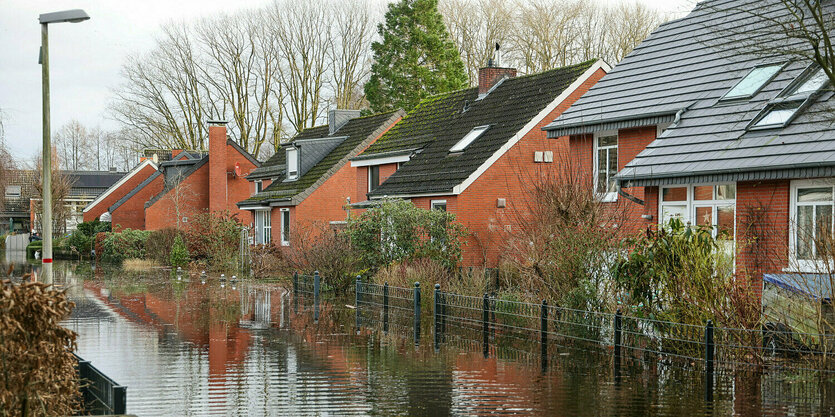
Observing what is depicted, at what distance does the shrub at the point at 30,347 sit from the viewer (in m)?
7.21

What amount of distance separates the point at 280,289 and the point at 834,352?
19.9 meters

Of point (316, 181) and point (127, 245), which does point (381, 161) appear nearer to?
point (316, 181)

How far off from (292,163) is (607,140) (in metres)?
22.3

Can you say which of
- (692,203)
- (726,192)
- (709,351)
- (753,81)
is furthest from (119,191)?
(709,351)

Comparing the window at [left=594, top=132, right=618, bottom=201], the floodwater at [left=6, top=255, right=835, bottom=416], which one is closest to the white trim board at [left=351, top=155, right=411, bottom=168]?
the window at [left=594, top=132, right=618, bottom=201]

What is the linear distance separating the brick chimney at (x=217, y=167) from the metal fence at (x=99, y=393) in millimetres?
41633

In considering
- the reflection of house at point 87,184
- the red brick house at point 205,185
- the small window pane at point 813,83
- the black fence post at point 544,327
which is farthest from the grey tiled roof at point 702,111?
the reflection of house at point 87,184

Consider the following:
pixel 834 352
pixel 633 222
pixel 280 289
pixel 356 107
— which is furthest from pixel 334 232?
pixel 356 107

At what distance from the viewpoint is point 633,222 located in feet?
63.5

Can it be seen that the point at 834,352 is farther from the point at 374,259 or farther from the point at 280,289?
the point at 280,289

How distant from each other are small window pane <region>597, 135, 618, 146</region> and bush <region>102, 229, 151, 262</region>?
1205 inches

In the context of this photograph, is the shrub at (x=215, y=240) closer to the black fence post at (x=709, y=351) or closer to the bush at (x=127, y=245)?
the bush at (x=127, y=245)

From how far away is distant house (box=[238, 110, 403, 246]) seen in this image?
38.9 meters

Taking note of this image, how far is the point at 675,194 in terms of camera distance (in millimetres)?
19922
